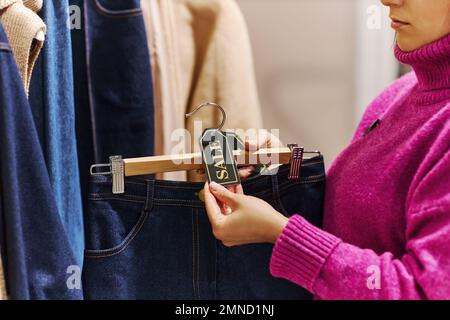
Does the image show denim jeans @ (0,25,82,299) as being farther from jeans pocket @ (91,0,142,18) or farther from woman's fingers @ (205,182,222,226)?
Result: jeans pocket @ (91,0,142,18)

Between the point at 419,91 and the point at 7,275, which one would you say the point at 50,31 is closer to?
the point at 7,275

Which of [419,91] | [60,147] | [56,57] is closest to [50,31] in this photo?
[56,57]

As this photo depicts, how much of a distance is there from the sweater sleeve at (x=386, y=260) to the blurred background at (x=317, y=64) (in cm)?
78

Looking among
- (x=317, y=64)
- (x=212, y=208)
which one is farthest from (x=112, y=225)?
(x=317, y=64)

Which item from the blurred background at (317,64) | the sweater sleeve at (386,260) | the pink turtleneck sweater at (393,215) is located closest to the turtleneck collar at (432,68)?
the pink turtleneck sweater at (393,215)

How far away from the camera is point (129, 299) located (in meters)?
0.77


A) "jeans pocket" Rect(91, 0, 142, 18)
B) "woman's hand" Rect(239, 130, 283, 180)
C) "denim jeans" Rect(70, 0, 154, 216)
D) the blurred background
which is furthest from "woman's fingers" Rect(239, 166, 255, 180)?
the blurred background

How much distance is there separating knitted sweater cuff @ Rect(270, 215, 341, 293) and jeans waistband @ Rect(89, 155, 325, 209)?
110 mm

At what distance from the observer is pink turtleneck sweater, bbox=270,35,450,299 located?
599 millimetres

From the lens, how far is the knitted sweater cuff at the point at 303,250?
65cm

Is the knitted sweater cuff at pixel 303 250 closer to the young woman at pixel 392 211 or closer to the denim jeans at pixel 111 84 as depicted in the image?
the young woman at pixel 392 211

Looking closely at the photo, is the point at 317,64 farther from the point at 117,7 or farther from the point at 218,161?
the point at 218,161

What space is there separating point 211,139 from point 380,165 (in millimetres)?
227

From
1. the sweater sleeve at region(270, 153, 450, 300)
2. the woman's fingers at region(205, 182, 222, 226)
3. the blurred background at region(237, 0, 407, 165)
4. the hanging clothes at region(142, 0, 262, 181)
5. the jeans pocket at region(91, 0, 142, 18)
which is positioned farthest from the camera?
the blurred background at region(237, 0, 407, 165)
